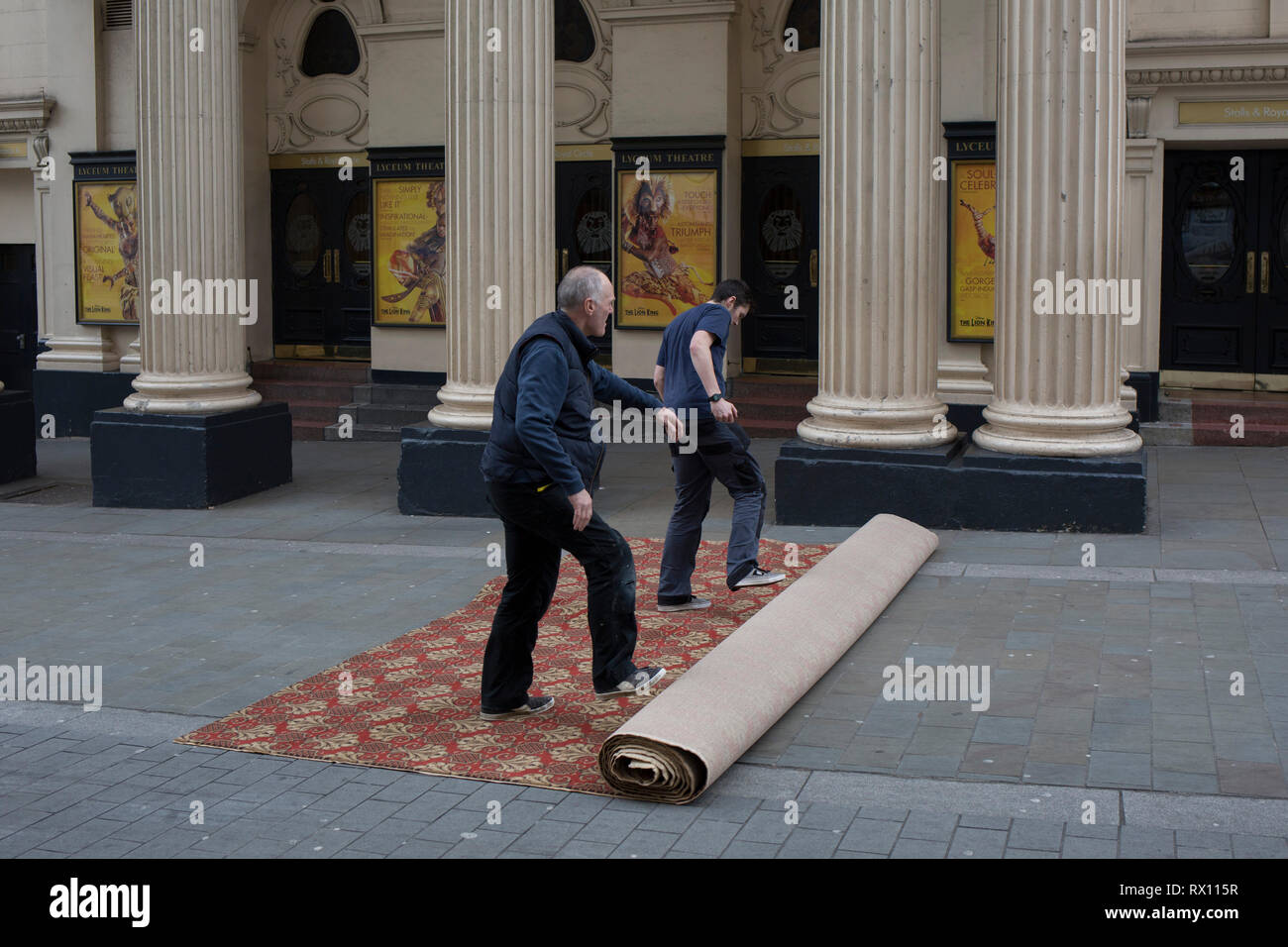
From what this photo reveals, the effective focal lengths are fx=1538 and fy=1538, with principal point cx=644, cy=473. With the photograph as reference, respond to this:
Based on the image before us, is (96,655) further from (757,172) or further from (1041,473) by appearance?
(757,172)

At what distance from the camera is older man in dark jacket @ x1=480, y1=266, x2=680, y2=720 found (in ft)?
20.6

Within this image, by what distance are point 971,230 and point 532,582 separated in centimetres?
929

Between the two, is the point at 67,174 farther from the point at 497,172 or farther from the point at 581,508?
the point at 581,508

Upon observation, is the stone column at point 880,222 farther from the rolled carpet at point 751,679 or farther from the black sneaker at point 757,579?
the black sneaker at point 757,579

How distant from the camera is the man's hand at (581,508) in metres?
6.24

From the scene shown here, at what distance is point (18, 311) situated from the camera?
19438 millimetres

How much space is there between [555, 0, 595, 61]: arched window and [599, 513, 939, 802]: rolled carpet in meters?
9.46

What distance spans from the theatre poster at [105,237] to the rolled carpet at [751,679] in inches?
463

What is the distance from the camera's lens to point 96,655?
7871 millimetres

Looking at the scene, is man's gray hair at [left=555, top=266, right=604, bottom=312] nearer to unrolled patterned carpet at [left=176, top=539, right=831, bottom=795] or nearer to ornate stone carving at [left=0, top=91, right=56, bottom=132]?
unrolled patterned carpet at [left=176, top=539, right=831, bottom=795]

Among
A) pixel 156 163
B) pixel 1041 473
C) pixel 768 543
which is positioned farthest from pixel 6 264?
Result: pixel 1041 473

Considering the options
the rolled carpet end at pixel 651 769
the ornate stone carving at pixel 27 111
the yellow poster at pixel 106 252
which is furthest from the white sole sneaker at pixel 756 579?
the ornate stone carving at pixel 27 111

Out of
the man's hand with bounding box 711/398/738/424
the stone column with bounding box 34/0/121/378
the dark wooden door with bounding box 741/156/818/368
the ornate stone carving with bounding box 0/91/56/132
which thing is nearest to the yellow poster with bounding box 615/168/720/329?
the dark wooden door with bounding box 741/156/818/368

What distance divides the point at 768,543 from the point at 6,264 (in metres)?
13.1
